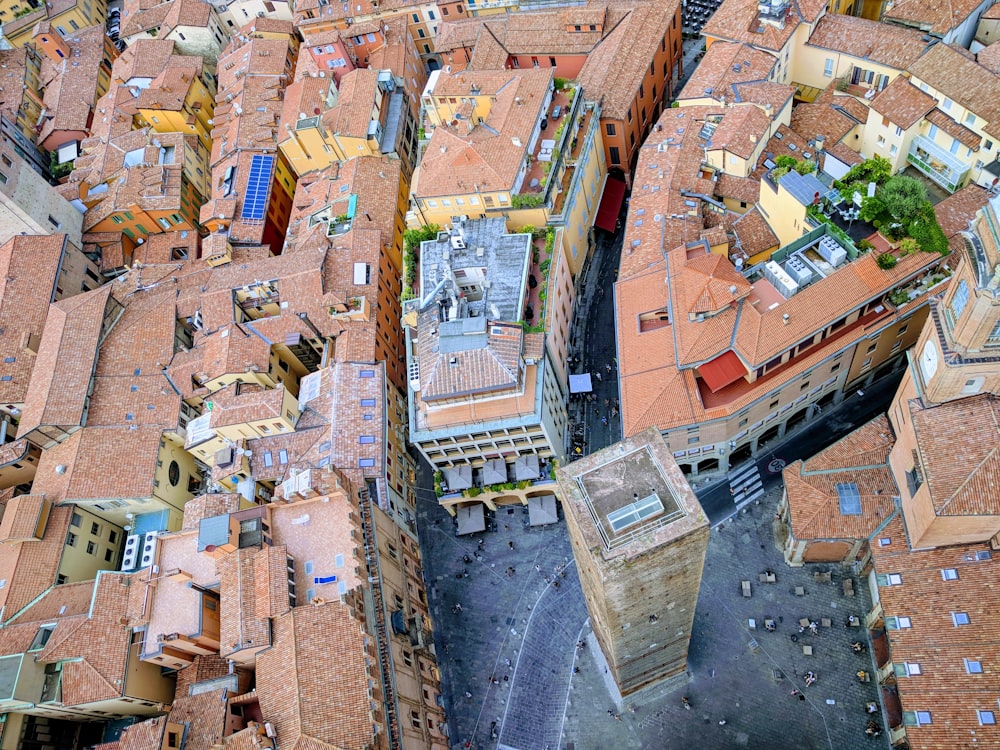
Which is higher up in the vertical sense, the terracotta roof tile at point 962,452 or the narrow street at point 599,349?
the narrow street at point 599,349

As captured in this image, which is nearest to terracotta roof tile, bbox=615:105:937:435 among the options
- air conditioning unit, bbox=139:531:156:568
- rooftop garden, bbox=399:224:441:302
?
rooftop garden, bbox=399:224:441:302

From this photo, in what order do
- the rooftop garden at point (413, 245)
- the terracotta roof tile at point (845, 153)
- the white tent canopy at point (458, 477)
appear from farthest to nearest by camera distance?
the rooftop garden at point (413, 245) < the terracotta roof tile at point (845, 153) < the white tent canopy at point (458, 477)

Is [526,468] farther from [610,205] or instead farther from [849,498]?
[610,205]

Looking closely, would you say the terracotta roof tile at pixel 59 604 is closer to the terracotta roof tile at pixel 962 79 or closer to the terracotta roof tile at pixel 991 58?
the terracotta roof tile at pixel 962 79

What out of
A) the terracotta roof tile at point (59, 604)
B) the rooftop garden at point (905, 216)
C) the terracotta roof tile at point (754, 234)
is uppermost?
the terracotta roof tile at point (754, 234)

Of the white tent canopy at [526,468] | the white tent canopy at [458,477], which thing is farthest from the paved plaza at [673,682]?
the white tent canopy at [458,477]

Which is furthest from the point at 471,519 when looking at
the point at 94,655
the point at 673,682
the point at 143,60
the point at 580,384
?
the point at 143,60

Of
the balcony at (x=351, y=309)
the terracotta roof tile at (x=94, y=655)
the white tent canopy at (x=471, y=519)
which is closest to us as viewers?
the terracotta roof tile at (x=94, y=655)
